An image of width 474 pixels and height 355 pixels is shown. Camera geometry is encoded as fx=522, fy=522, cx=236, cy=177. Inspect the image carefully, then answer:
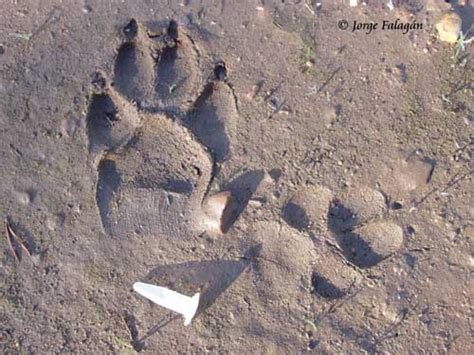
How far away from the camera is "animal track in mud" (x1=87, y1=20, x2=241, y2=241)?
9.29ft

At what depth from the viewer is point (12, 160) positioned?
2.86 metres

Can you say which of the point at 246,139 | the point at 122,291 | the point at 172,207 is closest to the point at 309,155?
the point at 246,139

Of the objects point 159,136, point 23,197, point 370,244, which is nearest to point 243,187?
point 159,136

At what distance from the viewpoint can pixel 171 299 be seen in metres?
2.86

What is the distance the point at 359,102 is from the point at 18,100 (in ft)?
6.08

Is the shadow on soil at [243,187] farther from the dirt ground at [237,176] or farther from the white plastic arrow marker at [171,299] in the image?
the white plastic arrow marker at [171,299]

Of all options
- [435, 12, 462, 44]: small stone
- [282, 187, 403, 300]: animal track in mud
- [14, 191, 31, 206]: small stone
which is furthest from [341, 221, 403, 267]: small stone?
[14, 191, 31, 206]: small stone

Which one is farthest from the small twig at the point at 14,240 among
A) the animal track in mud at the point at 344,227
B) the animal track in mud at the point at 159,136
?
the animal track in mud at the point at 344,227

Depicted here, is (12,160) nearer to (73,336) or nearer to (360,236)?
(73,336)

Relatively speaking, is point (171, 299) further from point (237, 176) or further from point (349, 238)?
point (349, 238)

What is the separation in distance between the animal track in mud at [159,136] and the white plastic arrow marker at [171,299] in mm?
306

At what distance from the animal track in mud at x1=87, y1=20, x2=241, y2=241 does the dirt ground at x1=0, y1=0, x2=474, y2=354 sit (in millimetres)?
11

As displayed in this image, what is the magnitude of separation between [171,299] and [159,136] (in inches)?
35.4

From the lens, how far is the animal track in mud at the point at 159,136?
2.83m
